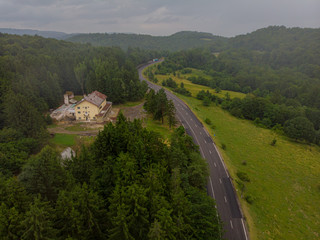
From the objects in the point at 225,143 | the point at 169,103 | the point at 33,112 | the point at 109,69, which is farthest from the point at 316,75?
the point at 33,112

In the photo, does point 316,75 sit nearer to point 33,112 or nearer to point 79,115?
point 79,115

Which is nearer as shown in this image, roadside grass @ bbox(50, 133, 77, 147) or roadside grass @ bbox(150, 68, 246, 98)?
roadside grass @ bbox(50, 133, 77, 147)

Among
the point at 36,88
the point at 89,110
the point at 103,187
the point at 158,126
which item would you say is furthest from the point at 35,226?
the point at 36,88

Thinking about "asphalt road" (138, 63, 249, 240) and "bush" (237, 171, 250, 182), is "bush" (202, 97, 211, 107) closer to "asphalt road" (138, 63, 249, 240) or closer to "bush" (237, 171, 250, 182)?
"asphalt road" (138, 63, 249, 240)

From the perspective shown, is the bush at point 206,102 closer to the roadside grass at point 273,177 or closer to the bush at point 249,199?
the roadside grass at point 273,177

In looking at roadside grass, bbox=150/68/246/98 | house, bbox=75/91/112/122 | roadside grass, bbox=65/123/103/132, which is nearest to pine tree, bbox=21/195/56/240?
roadside grass, bbox=65/123/103/132

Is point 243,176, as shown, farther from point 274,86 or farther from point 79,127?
point 274,86
